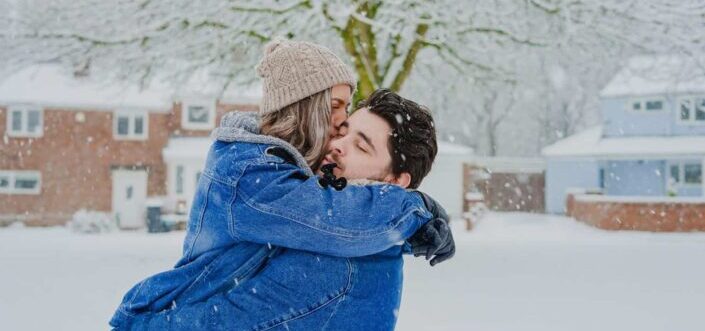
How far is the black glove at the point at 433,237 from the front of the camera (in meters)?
2.05

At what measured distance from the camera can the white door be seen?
2758cm

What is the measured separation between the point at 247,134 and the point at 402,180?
496 millimetres

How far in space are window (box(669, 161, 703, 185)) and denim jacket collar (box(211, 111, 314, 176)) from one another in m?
30.0

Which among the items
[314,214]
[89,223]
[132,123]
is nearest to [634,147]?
[132,123]

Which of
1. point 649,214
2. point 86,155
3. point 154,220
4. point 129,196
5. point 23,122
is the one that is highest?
point 23,122

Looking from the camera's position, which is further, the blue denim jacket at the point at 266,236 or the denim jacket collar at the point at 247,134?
the denim jacket collar at the point at 247,134

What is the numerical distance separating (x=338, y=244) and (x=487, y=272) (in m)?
10.5

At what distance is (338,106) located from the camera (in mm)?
2387

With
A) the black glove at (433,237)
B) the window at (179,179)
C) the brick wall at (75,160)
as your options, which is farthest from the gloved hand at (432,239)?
the window at (179,179)

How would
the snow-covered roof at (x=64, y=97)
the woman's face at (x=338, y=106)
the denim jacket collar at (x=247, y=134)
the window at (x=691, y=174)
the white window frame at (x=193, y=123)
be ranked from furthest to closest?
the window at (x=691, y=174)
the white window frame at (x=193, y=123)
the snow-covered roof at (x=64, y=97)
the woman's face at (x=338, y=106)
the denim jacket collar at (x=247, y=134)

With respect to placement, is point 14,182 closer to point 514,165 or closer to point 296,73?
point 514,165

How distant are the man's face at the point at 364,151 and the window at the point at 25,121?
1124 inches

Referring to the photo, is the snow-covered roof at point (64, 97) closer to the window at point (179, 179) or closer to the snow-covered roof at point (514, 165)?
the window at point (179, 179)

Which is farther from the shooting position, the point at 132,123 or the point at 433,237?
the point at 132,123
